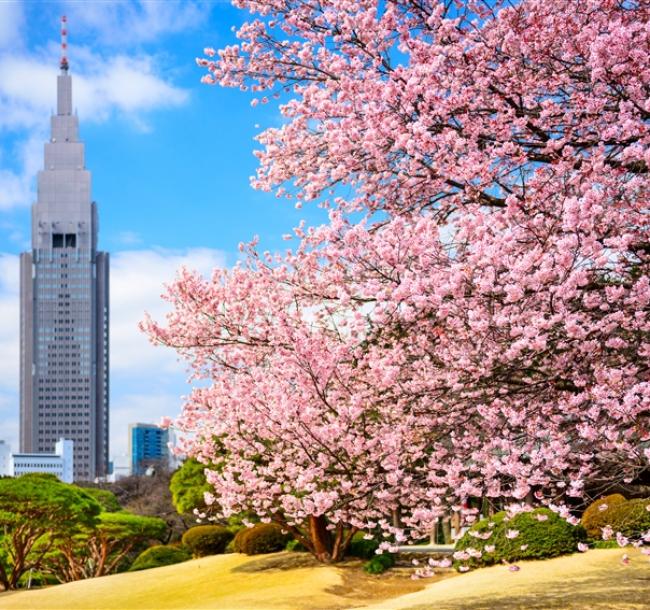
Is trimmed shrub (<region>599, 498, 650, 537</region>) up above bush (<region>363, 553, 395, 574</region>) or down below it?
above

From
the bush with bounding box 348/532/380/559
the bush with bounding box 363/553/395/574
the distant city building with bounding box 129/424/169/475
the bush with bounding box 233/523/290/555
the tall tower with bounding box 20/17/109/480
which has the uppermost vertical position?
the tall tower with bounding box 20/17/109/480

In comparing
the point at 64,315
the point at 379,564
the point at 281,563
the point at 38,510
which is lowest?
the point at 379,564

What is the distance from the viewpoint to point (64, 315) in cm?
13200

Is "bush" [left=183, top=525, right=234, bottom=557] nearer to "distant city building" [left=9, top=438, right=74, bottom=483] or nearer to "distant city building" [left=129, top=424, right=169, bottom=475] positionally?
"distant city building" [left=9, top=438, right=74, bottom=483]

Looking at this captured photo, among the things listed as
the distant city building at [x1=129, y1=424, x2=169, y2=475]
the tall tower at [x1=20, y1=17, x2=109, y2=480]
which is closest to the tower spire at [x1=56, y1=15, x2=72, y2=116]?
the tall tower at [x1=20, y1=17, x2=109, y2=480]

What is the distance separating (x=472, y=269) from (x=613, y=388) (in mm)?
1514

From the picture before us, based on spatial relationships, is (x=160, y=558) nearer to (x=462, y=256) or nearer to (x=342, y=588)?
(x=342, y=588)

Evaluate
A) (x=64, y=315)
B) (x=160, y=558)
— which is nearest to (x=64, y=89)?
(x=64, y=315)

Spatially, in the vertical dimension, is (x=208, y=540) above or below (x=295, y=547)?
above

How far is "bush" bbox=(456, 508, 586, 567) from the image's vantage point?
16797mm

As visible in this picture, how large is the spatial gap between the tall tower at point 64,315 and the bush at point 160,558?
348 feet

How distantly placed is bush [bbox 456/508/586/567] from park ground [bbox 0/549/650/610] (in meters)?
0.28

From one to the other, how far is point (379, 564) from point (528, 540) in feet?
12.2

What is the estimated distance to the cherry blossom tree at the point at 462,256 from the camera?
670 cm
